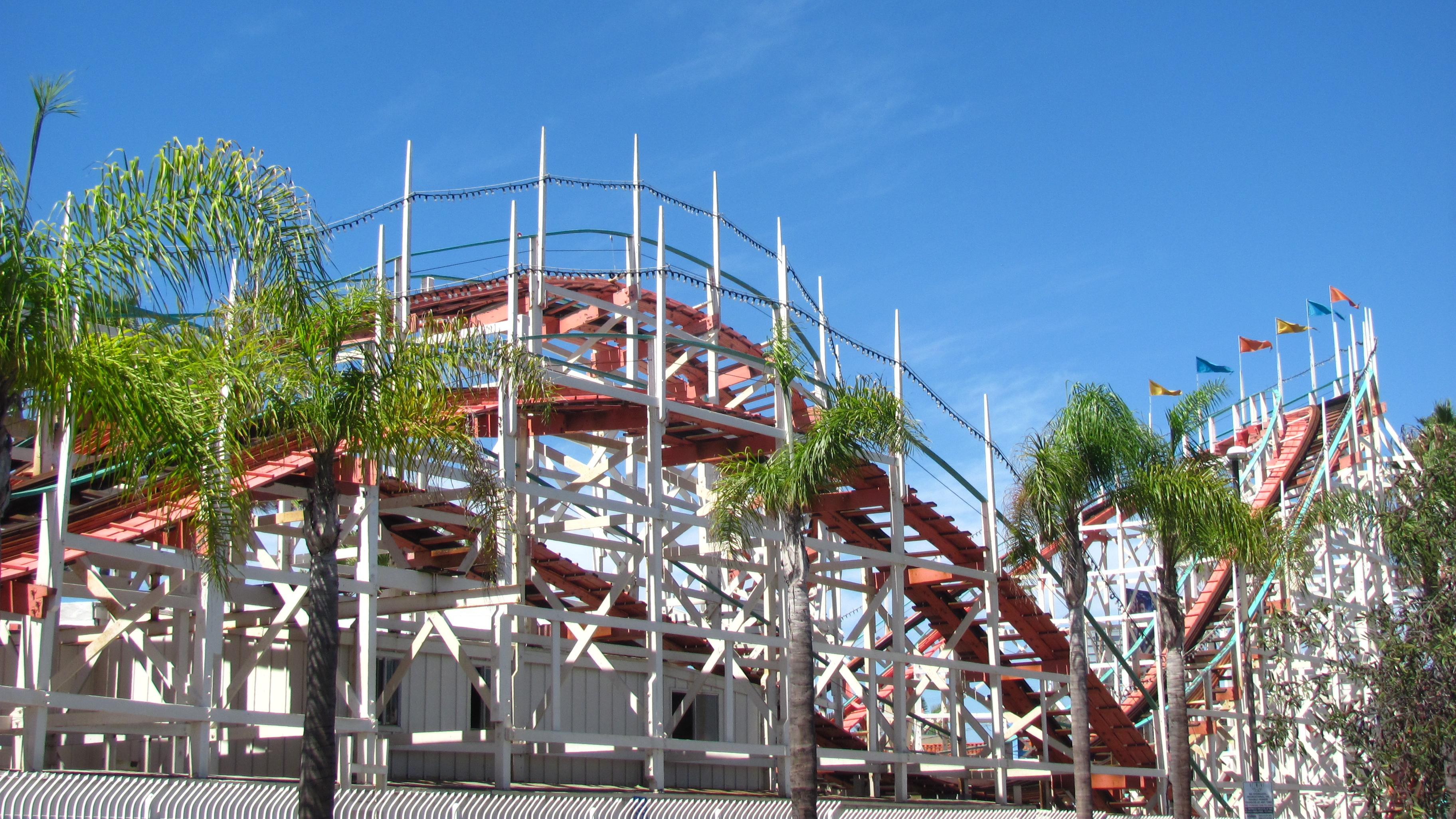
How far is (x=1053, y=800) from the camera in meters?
32.0

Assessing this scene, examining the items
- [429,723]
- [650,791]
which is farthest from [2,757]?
[650,791]

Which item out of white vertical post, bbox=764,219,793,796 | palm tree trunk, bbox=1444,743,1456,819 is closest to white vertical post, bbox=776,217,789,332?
white vertical post, bbox=764,219,793,796

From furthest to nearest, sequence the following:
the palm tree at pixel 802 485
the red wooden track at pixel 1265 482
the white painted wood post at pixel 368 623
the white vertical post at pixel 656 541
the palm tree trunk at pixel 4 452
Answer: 1. the red wooden track at pixel 1265 482
2. the white vertical post at pixel 656 541
3. the palm tree at pixel 802 485
4. the white painted wood post at pixel 368 623
5. the palm tree trunk at pixel 4 452

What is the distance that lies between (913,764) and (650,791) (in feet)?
27.6

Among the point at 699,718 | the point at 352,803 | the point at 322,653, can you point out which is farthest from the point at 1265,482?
the point at 322,653

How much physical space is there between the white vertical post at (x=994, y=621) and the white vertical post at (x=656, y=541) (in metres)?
7.74

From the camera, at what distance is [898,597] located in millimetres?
26312

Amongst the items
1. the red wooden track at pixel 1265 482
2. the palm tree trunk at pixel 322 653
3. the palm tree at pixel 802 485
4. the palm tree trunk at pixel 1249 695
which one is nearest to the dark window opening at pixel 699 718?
the palm tree at pixel 802 485

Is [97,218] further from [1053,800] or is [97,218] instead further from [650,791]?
[1053,800]

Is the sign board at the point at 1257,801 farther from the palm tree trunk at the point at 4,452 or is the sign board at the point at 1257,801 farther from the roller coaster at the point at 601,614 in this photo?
the palm tree trunk at the point at 4,452

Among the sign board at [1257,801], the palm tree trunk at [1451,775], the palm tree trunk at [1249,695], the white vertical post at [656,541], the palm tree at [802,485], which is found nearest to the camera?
the palm tree at [802,485]

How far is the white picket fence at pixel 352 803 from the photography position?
46.1 feet

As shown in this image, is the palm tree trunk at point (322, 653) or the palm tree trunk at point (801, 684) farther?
the palm tree trunk at point (801, 684)

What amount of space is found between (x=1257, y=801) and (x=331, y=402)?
57.2 ft
